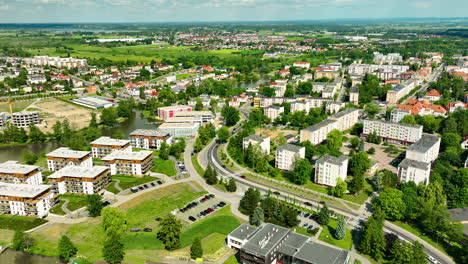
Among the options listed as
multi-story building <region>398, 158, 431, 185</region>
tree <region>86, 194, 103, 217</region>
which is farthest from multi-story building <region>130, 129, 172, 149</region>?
multi-story building <region>398, 158, 431, 185</region>

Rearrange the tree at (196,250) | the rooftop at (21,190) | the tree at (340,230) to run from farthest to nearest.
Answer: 1. the rooftop at (21,190)
2. the tree at (340,230)
3. the tree at (196,250)

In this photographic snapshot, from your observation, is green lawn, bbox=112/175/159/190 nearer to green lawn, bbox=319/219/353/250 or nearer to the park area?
the park area

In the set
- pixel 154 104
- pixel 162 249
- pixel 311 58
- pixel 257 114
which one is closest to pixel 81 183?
pixel 162 249

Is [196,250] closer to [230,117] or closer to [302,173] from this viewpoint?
[302,173]

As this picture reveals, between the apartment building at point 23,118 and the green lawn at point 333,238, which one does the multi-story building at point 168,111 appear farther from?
the green lawn at point 333,238

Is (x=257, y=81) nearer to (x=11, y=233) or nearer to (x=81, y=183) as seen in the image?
(x=81, y=183)

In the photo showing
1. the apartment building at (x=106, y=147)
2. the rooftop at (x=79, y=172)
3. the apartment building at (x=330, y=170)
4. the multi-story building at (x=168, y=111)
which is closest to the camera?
the rooftop at (x=79, y=172)

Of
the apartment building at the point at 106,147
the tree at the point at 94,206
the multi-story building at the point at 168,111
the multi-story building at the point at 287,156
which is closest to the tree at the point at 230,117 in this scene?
the multi-story building at the point at 168,111
